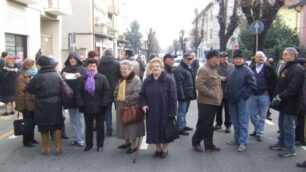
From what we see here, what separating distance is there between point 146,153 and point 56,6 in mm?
19354

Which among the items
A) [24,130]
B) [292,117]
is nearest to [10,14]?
[24,130]

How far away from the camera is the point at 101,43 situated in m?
45.9

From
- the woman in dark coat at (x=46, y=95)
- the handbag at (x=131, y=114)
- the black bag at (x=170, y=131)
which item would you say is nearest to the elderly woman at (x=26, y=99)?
the woman in dark coat at (x=46, y=95)

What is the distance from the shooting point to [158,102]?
7125 mm

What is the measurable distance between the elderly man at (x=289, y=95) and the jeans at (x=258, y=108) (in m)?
1.29

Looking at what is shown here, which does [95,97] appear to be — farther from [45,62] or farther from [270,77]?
[270,77]

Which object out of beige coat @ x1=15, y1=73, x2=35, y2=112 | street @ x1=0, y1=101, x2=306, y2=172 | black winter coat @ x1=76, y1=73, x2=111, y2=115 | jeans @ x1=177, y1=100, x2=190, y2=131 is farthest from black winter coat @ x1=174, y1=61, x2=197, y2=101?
beige coat @ x1=15, y1=73, x2=35, y2=112

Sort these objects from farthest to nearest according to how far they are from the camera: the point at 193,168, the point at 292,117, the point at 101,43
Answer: the point at 101,43
the point at 292,117
the point at 193,168

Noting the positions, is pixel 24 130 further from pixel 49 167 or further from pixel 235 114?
pixel 235 114

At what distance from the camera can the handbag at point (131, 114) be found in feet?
24.2

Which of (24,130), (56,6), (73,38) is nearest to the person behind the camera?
(24,130)

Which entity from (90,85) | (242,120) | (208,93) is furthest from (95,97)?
(242,120)

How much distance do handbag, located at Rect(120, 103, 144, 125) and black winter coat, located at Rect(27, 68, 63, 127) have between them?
1.19m

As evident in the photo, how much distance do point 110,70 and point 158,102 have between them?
8.62 feet
